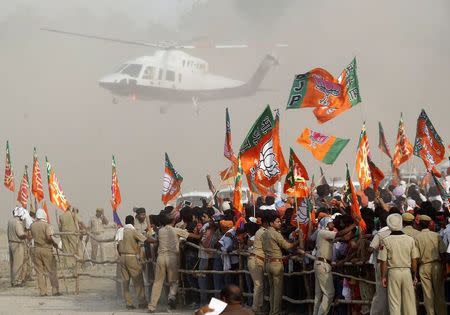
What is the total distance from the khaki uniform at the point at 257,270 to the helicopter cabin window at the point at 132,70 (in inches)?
1691

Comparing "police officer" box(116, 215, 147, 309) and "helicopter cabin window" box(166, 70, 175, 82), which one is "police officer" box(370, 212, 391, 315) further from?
"helicopter cabin window" box(166, 70, 175, 82)

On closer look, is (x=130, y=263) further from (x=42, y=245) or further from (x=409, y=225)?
(x=409, y=225)

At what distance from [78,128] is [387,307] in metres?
49.8

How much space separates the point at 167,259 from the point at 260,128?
252cm

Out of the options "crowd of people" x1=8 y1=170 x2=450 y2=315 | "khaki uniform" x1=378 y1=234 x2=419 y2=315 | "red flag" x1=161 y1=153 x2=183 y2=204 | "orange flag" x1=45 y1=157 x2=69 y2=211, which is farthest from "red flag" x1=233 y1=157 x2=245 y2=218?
"orange flag" x1=45 y1=157 x2=69 y2=211

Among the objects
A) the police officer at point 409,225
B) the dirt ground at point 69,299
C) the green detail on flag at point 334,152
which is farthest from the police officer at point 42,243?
the police officer at point 409,225

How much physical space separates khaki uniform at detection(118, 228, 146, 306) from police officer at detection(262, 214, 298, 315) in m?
3.36

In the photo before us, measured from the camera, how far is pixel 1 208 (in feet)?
166

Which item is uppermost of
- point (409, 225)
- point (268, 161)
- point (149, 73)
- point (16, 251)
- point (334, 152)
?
point (149, 73)

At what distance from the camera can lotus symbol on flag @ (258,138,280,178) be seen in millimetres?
15305

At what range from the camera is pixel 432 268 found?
12352mm

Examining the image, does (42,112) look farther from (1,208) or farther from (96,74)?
(1,208)

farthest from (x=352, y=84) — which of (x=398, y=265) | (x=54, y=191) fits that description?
(x=54, y=191)

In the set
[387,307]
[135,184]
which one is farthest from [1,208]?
[387,307]
